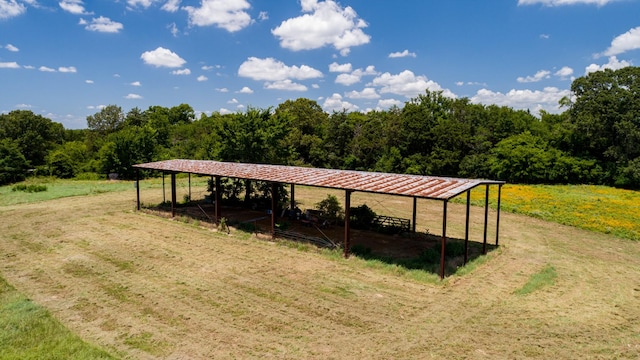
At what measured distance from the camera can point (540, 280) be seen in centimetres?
1201

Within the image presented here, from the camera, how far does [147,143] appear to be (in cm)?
4659

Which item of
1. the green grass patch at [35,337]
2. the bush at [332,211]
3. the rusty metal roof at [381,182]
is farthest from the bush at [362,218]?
the green grass patch at [35,337]

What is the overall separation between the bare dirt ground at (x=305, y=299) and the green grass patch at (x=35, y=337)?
0.29 m

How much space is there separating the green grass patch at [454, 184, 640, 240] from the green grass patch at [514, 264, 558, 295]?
8621mm

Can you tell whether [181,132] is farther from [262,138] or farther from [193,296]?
[193,296]

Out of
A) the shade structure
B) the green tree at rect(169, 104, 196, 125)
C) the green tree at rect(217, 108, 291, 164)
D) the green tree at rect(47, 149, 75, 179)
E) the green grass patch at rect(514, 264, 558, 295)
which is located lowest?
the green grass patch at rect(514, 264, 558, 295)

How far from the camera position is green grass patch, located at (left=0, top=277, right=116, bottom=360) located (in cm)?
742

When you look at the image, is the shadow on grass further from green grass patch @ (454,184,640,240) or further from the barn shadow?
green grass patch @ (454,184,640,240)

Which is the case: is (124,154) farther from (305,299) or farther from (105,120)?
(305,299)

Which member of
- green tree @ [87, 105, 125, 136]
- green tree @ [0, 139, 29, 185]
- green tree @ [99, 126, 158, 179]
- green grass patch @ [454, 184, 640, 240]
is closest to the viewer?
green grass patch @ [454, 184, 640, 240]

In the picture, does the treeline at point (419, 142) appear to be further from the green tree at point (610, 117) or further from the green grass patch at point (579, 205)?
the green grass patch at point (579, 205)

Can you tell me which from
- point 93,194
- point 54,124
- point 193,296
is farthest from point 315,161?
point 54,124

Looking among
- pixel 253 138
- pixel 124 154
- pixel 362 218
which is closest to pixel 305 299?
pixel 362 218

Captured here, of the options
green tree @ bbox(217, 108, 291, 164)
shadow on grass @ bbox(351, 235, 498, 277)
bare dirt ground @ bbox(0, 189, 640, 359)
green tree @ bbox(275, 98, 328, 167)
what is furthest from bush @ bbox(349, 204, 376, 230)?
green tree @ bbox(275, 98, 328, 167)
